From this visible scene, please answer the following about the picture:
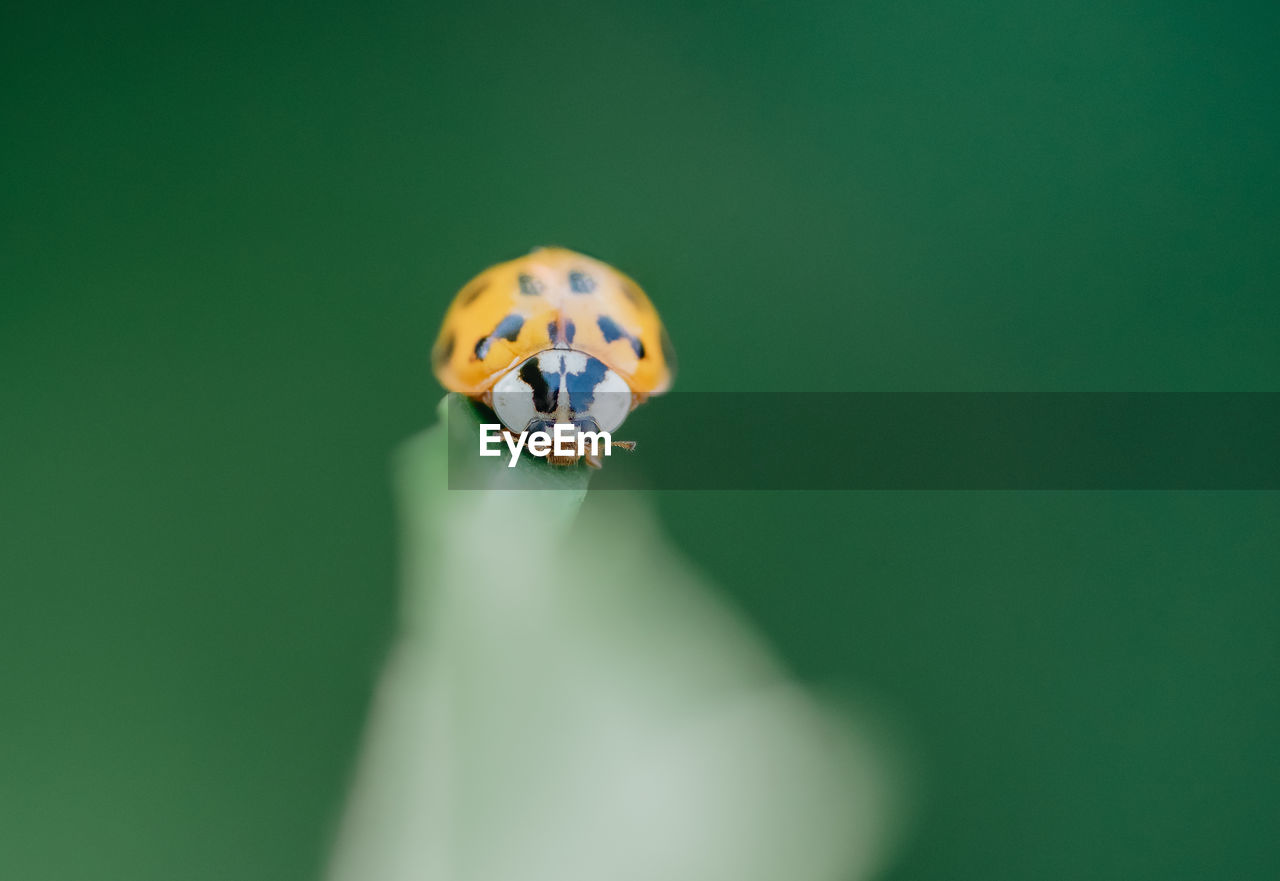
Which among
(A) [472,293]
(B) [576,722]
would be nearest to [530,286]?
(A) [472,293]

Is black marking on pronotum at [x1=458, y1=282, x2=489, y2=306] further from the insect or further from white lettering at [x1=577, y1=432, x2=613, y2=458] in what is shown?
white lettering at [x1=577, y1=432, x2=613, y2=458]

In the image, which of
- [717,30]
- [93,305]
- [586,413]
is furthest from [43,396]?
[717,30]

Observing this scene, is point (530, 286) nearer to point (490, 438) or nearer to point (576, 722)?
point (490, 438)

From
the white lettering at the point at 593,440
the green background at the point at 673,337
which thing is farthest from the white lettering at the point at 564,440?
the green background at the point at 673,337

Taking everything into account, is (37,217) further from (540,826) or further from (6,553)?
(540,826)

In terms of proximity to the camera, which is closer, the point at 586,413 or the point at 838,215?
the point at 586,413
